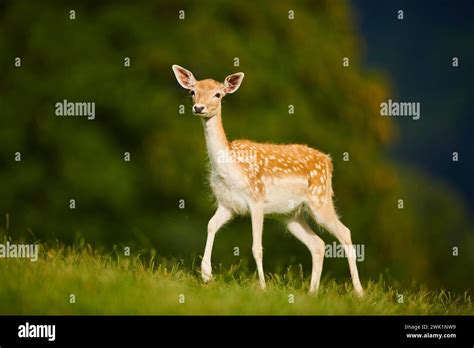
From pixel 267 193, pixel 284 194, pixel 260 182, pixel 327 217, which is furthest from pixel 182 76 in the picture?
pixel 327 217

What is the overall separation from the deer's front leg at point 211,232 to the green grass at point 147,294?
102mm

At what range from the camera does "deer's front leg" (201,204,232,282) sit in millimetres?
8571

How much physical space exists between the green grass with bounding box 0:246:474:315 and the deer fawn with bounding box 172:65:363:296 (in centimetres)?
26

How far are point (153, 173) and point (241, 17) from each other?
2.41m

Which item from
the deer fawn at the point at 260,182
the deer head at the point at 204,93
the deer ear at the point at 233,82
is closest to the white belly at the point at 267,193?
the deer fawn at the point at 260,182

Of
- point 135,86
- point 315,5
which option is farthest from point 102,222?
point 315,5

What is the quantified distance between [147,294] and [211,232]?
95cm

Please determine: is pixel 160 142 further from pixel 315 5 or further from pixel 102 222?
pixel 315 5

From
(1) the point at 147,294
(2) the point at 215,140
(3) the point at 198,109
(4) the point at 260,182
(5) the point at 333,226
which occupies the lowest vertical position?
(1) the point at 147,294

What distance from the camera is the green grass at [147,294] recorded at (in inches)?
314

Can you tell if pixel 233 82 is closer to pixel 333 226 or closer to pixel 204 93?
pixel 204 93

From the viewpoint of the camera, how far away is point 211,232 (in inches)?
344

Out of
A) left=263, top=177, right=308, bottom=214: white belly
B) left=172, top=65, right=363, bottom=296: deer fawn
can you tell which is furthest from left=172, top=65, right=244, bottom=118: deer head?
left=263, top=177, right=308, bottom=214: white belly

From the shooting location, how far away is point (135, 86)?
12.0 meters
